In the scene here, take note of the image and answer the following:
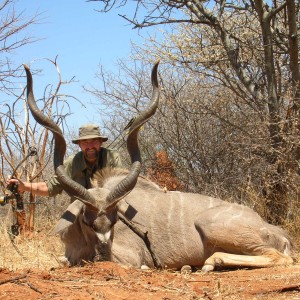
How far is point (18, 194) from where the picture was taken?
15.5 ft

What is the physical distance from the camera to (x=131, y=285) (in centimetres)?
306

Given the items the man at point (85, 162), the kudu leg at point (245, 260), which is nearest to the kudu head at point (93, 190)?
the man at point (85, 162)

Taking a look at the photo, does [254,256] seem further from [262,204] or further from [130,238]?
[262,204]

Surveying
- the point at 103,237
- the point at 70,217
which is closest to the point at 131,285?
the point at 103,237

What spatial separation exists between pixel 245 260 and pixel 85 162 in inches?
59.6

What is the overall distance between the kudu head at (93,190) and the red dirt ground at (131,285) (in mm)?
458

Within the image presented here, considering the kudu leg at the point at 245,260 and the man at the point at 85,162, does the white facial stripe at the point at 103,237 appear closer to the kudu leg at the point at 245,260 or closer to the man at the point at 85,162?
the kudu leg at the point at 245,260

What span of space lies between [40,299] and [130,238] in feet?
5.71

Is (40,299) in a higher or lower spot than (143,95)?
lower

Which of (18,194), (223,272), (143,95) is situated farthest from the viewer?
(143,95)

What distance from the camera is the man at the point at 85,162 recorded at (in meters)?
4.79

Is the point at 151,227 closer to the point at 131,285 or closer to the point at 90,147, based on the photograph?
the point at 90,147

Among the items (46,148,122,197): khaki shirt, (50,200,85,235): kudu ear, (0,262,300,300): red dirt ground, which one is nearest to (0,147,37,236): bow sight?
(46,148,122,197): khaki shirt

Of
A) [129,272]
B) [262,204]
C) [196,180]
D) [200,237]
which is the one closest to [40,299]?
[129,272]
